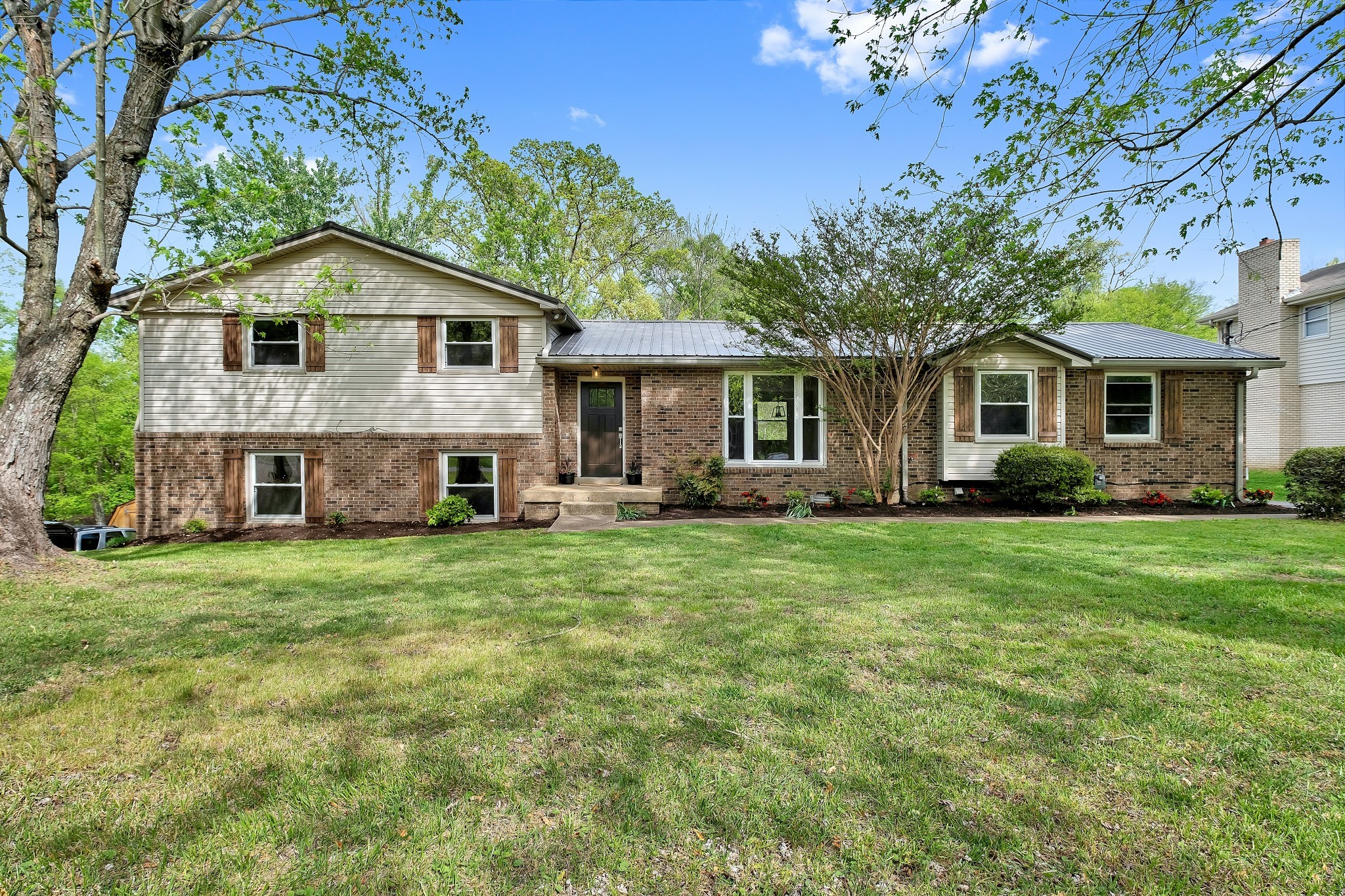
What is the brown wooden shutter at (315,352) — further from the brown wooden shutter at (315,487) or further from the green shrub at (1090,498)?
the green shrub at (1090,498)

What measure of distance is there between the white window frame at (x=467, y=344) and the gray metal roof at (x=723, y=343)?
3.29ft

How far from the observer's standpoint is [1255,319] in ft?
66.8

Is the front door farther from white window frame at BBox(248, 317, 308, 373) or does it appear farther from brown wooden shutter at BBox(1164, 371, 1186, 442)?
brown wooden shutter at BBox(1164, 371, 1186, 442)

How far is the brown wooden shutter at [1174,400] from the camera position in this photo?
1185cm

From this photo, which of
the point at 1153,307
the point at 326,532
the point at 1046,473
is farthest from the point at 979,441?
the point at 1153,307

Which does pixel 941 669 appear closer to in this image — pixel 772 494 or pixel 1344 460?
pixel 772 494

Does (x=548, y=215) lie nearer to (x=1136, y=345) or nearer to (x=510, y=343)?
(x=510, y=343)

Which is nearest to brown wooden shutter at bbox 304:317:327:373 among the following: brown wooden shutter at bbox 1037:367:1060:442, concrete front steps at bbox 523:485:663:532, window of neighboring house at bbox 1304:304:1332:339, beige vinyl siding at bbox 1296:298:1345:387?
concrete front steps at bbox 523:485:663:532

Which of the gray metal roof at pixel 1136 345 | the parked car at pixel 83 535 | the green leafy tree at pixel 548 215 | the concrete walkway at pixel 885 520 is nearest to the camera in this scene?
the concrete walkway at pixel 885 520

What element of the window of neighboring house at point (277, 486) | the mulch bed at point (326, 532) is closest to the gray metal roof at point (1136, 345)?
the mulch bed at point (326, 532)

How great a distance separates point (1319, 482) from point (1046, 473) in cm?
383

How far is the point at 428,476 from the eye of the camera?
10984mm

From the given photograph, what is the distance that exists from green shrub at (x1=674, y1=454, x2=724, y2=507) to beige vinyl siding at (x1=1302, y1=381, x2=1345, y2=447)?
777 inches

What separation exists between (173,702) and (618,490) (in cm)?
790
